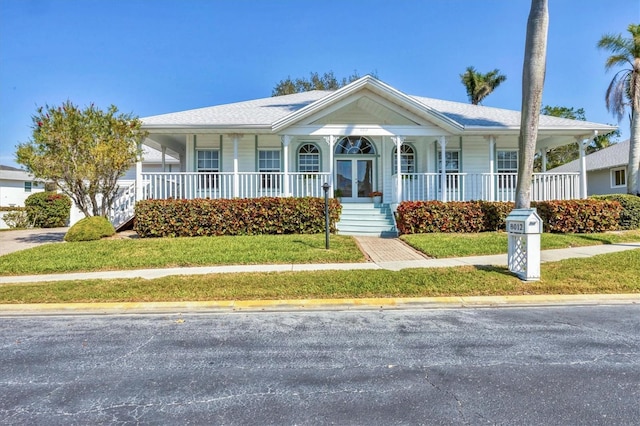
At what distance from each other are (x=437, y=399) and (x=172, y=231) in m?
11.1

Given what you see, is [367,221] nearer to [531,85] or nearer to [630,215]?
[531,85]

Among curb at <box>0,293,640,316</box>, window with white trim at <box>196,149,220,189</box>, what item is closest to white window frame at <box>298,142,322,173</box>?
window with white trim at <box>196,149,220,189</box>

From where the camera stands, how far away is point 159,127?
1401 centimetres

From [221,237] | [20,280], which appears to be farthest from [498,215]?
[20,280]

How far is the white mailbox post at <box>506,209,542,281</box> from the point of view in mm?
7195

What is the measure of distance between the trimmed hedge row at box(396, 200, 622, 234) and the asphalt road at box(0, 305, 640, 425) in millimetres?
7113

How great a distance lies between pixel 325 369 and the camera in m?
3.79

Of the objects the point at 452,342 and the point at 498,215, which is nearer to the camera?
the point at 452,342

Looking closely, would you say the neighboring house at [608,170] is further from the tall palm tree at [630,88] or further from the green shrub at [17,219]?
the green shrub at [17,219]

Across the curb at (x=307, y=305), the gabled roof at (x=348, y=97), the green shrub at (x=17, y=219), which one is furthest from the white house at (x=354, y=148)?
the green shrub at (x=17, y=219)

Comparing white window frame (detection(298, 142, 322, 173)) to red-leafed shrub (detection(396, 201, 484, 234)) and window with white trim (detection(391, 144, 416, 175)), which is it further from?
red-leafed shrub (detection(396, 201, 484, 234))

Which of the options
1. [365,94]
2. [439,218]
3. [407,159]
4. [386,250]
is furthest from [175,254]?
[407,159]

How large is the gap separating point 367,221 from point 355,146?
14.1 feet

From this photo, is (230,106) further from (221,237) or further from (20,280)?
(20,280)
